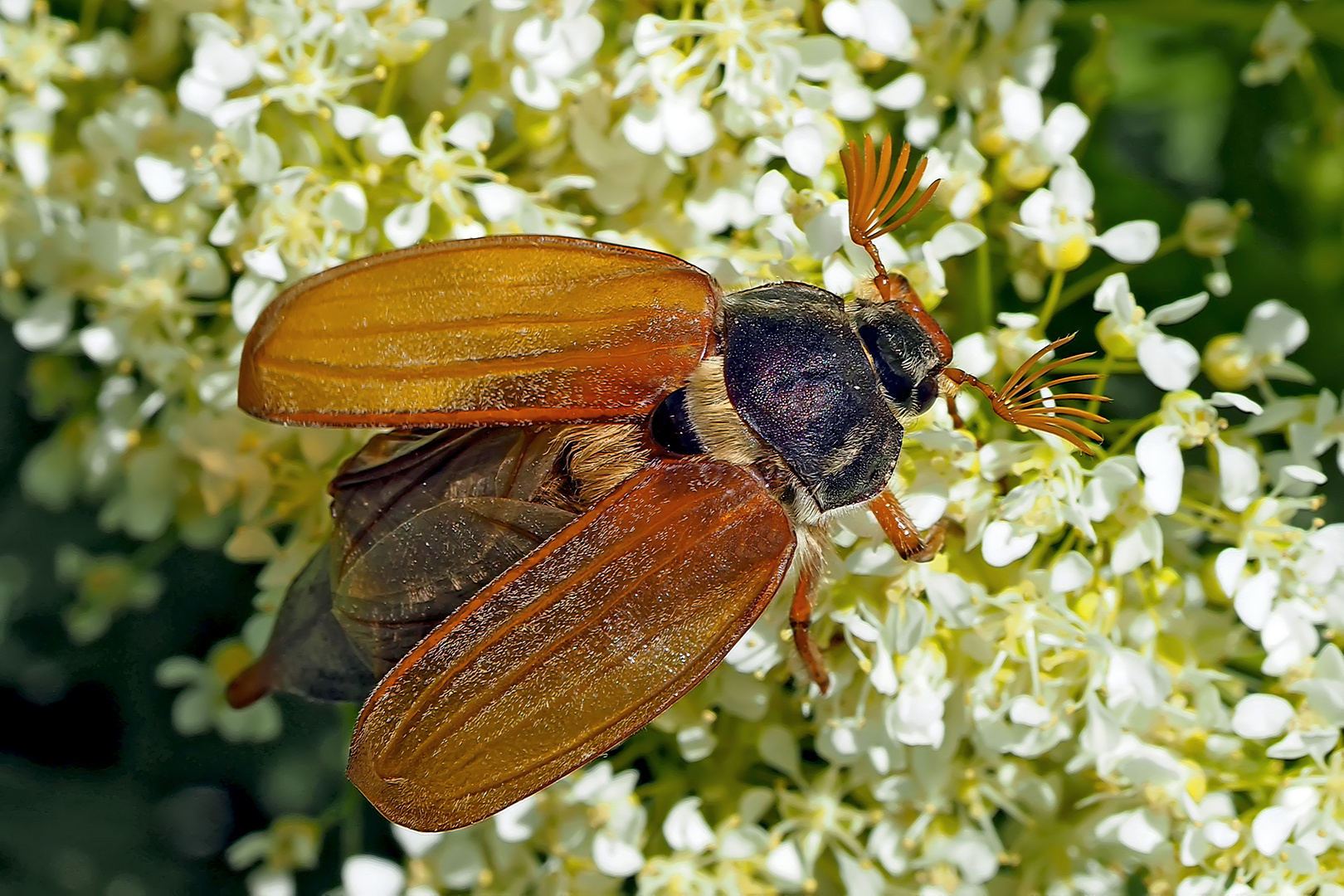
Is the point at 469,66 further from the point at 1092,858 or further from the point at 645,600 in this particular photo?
the point at 1092,858

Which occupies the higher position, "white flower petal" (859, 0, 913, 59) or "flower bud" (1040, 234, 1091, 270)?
"white flower petal" (859, 0, 913, 59)

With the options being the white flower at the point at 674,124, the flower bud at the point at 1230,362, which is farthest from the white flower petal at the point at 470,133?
the flower bud at the point at 1230,362

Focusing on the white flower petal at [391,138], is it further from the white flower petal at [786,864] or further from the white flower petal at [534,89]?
the white flower petal at [786,864]

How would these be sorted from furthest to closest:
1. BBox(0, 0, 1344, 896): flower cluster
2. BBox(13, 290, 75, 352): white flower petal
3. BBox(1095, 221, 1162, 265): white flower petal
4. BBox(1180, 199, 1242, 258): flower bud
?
BBox(13, 290, 75, 352): white flower petal → BBox(1180, 199, 1242, 258): flower bud → BBox(1095, 221, 1162, 265): white flower petal → BBox(0, 0, 1344, 896): flower cluster

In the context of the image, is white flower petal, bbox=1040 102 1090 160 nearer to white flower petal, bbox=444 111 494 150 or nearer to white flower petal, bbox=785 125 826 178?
white flower petal, bbox=785 125 826 178

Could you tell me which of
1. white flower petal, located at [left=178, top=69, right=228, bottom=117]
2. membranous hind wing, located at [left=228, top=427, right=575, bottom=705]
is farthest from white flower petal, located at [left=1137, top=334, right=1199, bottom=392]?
white flower petal, located at [left=178, top=69, right=228, bottom=117]

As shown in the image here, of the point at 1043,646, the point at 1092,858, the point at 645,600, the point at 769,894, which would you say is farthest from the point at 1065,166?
the point at 769,894
